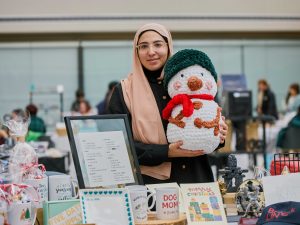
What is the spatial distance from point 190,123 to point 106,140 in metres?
0.47

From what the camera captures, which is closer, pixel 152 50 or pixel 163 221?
pixel 163 221

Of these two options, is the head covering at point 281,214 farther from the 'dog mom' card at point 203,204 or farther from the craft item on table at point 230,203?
the craft item on table at point 230,203

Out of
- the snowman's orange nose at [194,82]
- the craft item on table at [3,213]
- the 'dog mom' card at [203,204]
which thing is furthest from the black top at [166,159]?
the craft item on table at [3,213]

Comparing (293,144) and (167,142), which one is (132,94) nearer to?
(167,142)

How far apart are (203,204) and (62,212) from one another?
1.35 ft

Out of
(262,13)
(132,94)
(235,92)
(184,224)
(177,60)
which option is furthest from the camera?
(262,13)

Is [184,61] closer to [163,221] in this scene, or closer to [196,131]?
[196,131]

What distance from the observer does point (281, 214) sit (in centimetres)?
180

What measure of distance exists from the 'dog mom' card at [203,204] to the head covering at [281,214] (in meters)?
0.15

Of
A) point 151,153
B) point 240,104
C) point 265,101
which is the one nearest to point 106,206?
point 151,153

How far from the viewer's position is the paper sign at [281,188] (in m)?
1.94

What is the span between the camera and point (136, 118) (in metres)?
2.46

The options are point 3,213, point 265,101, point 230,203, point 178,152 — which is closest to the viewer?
point 3,213

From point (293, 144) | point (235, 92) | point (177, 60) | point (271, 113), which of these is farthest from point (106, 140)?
point (271, 113)
